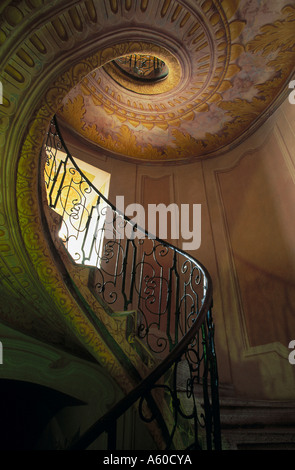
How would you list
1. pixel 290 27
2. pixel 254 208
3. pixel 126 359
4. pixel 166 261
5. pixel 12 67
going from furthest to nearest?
pixel 166 261 < pixel 254 208 < pixel 290 27 < pixel 126 359 < pixel 12 67

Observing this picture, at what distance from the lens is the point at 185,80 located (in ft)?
14.8

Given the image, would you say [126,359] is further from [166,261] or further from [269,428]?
[166,261]

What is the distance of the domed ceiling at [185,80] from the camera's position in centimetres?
339

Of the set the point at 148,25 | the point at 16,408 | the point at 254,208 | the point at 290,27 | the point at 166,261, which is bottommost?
the point at 16,408

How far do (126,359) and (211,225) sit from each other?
3.10 m

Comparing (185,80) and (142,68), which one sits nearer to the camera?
(185,80)

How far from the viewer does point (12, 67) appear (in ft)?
7.09

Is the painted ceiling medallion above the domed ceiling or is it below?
above

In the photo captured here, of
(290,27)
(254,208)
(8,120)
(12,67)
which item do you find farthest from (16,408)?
(290,27)

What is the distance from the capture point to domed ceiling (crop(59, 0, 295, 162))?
3391 millimetres

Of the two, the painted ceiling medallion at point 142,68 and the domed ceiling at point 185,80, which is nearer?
the domed ceiling at point 185,80

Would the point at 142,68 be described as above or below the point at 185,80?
above

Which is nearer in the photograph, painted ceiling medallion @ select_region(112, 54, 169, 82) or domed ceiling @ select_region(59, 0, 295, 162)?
domed ceiling @ select_region(59, 0, 295, 162)

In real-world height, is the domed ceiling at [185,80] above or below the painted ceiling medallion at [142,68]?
Answer: below
